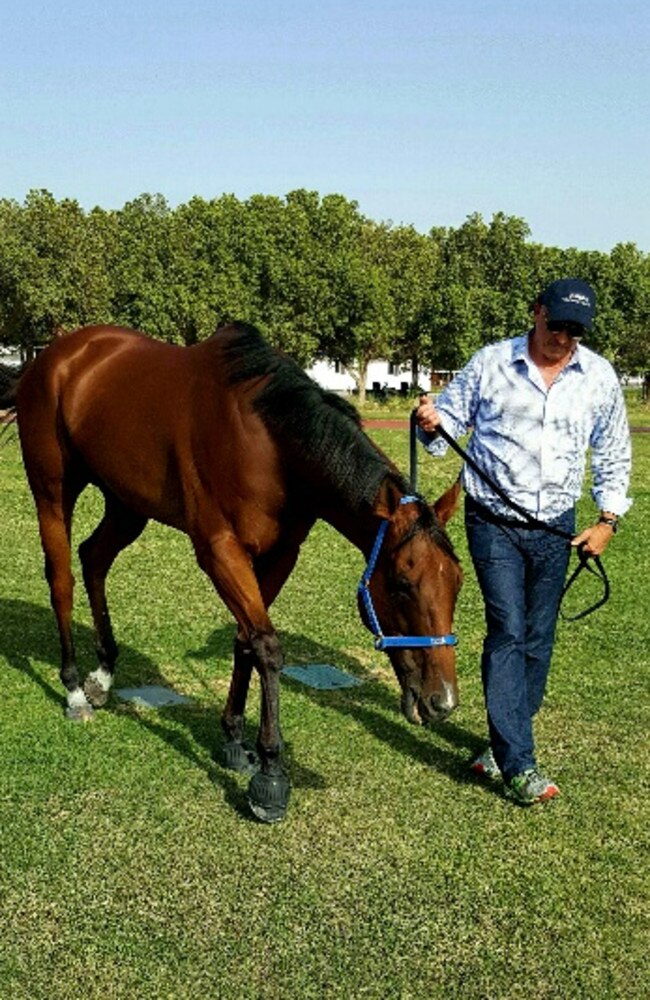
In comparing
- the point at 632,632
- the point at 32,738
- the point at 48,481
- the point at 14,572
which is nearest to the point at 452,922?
the point at 32,738

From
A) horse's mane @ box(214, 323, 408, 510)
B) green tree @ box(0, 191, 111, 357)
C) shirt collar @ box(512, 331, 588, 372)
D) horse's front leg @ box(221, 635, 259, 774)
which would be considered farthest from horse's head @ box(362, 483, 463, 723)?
green tree @ box(0, 191, 111, 357)

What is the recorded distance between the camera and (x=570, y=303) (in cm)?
421

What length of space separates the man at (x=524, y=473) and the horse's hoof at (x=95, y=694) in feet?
7.53

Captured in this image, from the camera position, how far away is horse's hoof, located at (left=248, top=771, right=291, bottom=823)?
4.18m

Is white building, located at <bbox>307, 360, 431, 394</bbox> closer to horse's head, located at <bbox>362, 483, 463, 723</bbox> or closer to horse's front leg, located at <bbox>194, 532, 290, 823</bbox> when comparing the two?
horse's front leg, located at <bbox>194, 532, 290, 823</bbox>

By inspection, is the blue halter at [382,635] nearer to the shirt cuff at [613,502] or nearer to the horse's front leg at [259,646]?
the horse's front leg at [259,646]

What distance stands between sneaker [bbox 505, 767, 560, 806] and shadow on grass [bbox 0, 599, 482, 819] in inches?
14.7

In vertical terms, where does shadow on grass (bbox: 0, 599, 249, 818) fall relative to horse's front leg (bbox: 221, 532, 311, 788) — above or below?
below

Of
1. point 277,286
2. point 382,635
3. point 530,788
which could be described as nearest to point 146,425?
point 382,635

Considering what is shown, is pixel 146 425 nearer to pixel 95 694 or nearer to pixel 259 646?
pixel 259 646

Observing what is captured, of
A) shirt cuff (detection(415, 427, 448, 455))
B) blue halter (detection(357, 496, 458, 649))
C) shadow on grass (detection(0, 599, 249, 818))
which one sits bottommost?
shadow on grass (detection(0, 599, 249, 818))

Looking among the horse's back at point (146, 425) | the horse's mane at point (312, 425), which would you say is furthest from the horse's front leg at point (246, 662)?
the horse's mane at point (312, 425)

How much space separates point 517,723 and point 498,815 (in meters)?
0.40

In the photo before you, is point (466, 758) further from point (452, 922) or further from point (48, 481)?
point (48, 481)
